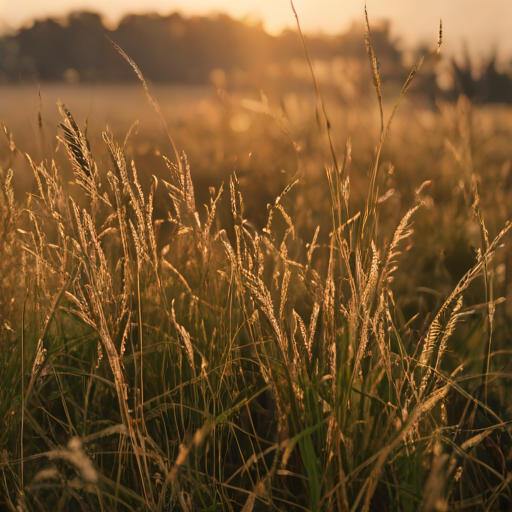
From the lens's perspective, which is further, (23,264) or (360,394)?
(23,264)

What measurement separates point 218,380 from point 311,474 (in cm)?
24

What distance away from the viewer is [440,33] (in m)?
0.85

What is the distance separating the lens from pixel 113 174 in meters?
0.84

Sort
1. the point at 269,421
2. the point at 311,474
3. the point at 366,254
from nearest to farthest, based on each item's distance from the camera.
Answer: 1. the point at 311,474
2. the point at 366,254
3. the point at 269,421

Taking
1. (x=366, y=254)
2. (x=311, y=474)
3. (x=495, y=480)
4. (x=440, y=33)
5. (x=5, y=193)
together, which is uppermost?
(x=440, y=33)

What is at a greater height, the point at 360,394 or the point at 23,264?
the point at 23,264

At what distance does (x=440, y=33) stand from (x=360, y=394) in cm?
60

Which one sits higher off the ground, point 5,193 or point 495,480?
point 5,193

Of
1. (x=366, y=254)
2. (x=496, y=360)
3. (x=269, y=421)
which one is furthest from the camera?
(x=496, y=360)

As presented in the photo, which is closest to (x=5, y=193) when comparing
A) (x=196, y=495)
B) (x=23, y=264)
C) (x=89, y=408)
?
(x=23, y=264)

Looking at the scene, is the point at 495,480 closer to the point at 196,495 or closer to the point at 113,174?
the point at 196,495

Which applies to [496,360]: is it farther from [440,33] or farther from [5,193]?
[5,193]

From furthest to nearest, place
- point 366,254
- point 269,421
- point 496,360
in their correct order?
point 496,360 < point 269,421 < point 366,254

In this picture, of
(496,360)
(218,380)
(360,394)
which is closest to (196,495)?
(218,380)
